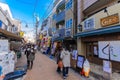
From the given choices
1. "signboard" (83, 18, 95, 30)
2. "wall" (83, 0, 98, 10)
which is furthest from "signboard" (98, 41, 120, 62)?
"wall" (83, 0, 98, 10)

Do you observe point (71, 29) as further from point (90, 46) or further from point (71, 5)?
point (90, 46)

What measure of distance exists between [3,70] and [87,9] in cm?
986

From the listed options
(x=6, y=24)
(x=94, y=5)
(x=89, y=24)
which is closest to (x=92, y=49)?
(x=89, y=24)

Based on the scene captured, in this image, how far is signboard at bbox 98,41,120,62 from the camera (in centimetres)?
924

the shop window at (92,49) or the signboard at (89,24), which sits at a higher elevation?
the signboard at (89,24)

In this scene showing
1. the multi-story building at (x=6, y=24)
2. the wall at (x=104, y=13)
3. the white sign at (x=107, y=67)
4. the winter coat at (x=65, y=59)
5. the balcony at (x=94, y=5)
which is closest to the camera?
the winter coat at (x=65, y=59)

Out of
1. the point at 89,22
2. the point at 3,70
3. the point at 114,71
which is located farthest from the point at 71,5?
the point at 3,70

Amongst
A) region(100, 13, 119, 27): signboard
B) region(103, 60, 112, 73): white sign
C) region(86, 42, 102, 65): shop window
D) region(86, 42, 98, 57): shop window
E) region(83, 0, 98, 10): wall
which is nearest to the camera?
region(103, 60, 112, 73): white sign

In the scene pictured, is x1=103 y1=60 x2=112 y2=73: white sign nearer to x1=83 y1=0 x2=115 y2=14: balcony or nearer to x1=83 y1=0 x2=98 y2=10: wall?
x1=83 y1=0 x2=115 y2=14: balcony

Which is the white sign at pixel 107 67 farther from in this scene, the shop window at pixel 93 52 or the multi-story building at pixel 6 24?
the multi-story building at pixel 6 24

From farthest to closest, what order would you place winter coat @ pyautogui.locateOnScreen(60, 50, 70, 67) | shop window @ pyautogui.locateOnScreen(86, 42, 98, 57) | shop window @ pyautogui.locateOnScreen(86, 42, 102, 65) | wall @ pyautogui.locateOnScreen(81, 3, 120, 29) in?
1. shop window @ pyautogui.locateOnScreen(86, 42, 98, 57)
2. shop window @ pyautogui.locateOnScreen(86, 42, 102, 65)
3. wall @ pyautogui.locateOnScreen(81, 3, 120, 29)
4. winter coat @ pyautogui.locateOnScreen(60, 50, 70, 67)

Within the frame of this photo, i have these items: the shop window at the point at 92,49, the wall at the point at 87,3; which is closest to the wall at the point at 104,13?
the wall at the point at 87,3

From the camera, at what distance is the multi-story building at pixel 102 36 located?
9.26 metres

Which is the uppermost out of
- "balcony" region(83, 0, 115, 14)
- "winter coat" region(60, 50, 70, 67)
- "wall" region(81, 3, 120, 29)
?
"balcony" region(83, 0, 115, 14)
